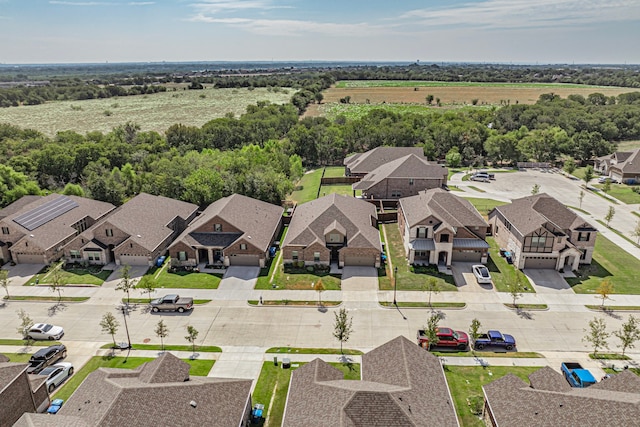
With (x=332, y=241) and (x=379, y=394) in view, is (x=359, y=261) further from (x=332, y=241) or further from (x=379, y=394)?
(x=379, y=394)

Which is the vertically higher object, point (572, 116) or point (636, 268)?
point (572, 116)

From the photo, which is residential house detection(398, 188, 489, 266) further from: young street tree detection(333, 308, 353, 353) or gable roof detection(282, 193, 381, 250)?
young street tree detection(333, 308, 353, 353)

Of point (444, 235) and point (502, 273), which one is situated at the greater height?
point (444, 235)

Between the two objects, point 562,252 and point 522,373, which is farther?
point 562,252

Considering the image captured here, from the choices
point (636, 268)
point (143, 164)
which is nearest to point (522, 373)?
point (636, 268)

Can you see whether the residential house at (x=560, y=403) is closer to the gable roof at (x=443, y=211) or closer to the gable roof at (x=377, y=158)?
the gable roof at (x=443, y=211)

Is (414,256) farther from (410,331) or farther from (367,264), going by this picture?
(410,331)

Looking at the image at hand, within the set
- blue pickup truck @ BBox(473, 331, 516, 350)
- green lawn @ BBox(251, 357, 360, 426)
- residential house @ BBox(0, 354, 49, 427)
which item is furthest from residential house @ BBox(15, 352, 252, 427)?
blue pickup truck @ BBox(473, 331, 516, 350)

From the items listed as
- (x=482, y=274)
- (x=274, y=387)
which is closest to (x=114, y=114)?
(x=482, y=274)
